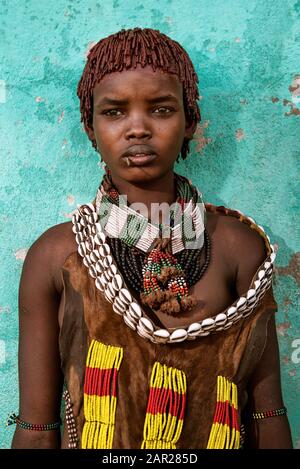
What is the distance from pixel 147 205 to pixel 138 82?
1.07 ft

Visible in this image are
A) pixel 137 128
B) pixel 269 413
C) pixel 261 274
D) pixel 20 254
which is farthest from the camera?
pixel 20 254

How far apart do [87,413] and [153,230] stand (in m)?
0.50

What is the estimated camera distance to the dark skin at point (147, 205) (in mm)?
1552

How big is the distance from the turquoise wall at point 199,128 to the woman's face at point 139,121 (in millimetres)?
357

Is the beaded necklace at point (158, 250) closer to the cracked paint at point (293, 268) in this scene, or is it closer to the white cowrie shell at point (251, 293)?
the white cowrie shell at point (251, 293)

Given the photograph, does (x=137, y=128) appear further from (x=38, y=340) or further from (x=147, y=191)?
(x=38, y=340)

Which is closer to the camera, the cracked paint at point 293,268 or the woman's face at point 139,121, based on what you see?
the woman's face at point 139,121

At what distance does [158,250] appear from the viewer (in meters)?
1.61

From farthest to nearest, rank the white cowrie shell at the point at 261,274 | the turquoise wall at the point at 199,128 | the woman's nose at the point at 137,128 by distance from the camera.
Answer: the turquoise wall at the point at 199,128, the white cowrie shell at the point at 261,274, the woman's nose at the point at 137,128

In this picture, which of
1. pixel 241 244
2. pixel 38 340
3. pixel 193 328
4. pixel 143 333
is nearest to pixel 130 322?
pixel 143 333

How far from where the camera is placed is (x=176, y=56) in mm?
1608

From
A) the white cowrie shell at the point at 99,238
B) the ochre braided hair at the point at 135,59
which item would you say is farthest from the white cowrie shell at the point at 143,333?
the ochre braided hair at the point at 135,59

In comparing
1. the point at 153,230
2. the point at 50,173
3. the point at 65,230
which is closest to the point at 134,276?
the point at 153,230
